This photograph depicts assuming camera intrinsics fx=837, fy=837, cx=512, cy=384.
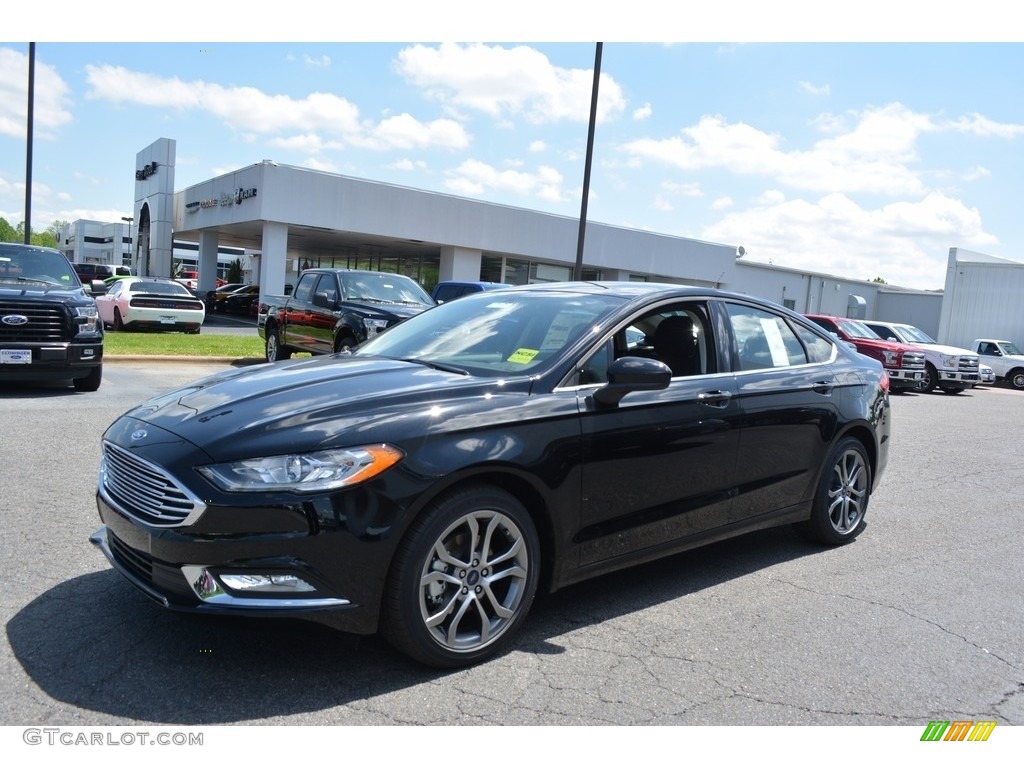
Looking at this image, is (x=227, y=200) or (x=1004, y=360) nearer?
(x=1004, y=360)

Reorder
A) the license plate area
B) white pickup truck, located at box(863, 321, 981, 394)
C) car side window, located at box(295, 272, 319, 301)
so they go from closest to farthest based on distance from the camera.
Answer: the license plate area, car side window, located at box(295, 272, 319, 301), white pickup truck, located at box(863, 321, 981, 394)

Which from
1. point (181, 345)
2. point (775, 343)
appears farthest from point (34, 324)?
point (775, 343)

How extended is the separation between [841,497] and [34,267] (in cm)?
1030

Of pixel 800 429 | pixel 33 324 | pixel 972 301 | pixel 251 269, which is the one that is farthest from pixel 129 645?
pixel 251 269

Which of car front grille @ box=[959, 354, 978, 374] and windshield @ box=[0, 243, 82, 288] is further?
car front grille @ box=[959, 354, 978, 374]

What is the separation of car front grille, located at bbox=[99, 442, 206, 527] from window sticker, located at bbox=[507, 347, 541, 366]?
1.61 metres

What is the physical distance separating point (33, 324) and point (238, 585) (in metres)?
8.30

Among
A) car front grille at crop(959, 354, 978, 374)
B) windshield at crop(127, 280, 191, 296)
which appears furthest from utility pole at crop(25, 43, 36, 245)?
car front grille at crop(959, 354, 978, 374)

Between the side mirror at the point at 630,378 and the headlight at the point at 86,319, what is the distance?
845 centimetres

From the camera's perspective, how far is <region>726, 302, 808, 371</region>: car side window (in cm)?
495

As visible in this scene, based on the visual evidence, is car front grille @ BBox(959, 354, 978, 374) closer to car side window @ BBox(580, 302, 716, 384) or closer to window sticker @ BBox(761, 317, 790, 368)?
window sticker @ BBox(761, 317, 790, 368)

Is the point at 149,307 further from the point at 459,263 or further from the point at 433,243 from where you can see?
the point at 459,263

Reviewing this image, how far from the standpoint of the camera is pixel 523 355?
411 centimetres

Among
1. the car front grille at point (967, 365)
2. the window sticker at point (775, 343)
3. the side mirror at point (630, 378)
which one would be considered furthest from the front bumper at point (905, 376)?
the side mirror at point (630, 378)
